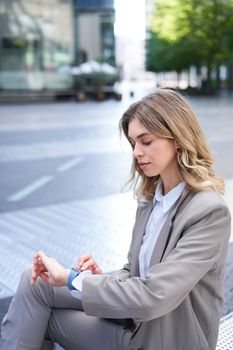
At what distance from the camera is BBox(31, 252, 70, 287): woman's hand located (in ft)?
6.06

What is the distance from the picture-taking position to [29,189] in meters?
6.89

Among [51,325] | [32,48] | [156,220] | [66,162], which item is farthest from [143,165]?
[32,48]

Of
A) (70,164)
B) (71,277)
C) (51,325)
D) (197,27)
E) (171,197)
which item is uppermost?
(197,27)

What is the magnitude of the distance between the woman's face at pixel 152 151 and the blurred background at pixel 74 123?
546 mm

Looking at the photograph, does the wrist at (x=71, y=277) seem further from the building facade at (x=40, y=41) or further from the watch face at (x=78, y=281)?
the building facade at (x=40, y=41)

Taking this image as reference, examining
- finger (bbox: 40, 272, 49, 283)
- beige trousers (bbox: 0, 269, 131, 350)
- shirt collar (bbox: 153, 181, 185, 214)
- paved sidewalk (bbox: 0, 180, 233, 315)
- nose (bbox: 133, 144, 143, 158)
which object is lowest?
paved sidewalk (bbox: 0, 180, 233, 315)

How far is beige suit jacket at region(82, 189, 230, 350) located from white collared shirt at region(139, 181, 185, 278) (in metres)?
0.05

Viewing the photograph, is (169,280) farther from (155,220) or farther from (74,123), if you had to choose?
(74,123)

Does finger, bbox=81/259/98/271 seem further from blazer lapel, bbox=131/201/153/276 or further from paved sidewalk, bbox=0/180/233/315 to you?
paved sidewalk, bbox=0/180/233/315

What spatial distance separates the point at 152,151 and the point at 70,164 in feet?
22.7

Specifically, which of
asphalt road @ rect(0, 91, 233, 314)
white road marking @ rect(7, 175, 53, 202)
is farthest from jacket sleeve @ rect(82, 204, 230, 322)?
white road marking @ rect(7, 175, 53, 202)

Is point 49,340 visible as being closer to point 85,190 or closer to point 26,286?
point 26,286

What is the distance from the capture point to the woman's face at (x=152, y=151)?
1837mm

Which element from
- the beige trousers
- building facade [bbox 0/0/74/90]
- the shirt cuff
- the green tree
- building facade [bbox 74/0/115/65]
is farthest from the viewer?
the green tree
